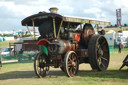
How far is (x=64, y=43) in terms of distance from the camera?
9875 mm

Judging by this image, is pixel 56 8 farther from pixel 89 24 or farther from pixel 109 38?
pixel 109 38

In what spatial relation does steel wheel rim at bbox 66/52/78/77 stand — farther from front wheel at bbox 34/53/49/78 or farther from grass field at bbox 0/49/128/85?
front wheel at bbox 34/53/49/78

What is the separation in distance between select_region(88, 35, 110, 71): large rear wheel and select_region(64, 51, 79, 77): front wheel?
911 millimetres

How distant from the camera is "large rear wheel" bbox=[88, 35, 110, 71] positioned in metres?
10.5

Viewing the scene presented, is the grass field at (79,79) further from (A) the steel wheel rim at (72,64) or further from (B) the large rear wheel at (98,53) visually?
(B) the large rear wheel at (98,53)

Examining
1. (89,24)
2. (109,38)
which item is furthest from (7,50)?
(89,24)

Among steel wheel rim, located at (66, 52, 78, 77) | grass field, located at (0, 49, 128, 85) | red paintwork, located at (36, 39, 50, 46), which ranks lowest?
grass field, located at (0, 49, 128, 85)

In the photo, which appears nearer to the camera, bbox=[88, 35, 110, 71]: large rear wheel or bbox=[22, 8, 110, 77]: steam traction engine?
bbox=[22, 8, 110, 77]: steam traction engine

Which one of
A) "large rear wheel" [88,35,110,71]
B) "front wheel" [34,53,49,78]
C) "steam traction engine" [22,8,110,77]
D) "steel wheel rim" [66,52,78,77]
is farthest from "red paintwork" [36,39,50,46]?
"large rear wheel" [88,35,110,71]

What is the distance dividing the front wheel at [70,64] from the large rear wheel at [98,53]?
2.99ft

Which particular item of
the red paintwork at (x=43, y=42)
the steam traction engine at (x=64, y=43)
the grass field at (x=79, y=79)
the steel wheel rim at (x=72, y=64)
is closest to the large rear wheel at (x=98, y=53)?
the steam traction engine at (x=64, y=43)

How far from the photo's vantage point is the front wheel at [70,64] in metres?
9.27

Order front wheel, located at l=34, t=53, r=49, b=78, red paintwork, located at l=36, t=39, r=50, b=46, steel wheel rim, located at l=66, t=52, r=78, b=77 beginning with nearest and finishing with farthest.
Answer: red paintwork, located at l=36, t=39, r=50, b=46
steel wheel rim, located at l=66, t=52, r=78, b=77
front wheel, located at l=34, t=53, r=49, b=78

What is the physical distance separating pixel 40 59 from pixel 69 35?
178 centimetres
